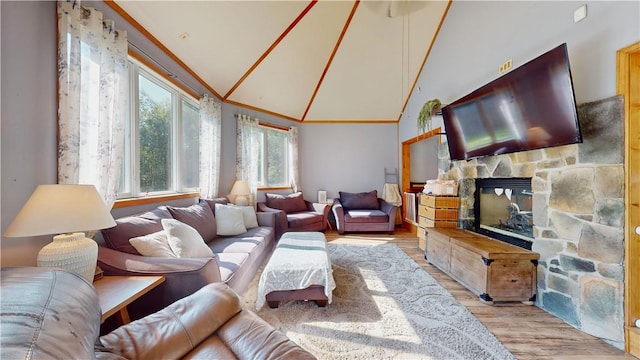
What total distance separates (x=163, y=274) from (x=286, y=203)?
3197 millimetres

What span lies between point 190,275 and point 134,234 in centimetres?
67

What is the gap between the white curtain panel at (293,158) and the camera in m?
5.32

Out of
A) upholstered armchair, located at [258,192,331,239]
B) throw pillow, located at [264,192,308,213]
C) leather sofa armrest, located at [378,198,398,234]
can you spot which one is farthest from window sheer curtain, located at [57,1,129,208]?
leather sofa armrest, located at [378,198,398,234]

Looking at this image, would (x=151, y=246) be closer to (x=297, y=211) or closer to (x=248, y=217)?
(x=248, y=217)

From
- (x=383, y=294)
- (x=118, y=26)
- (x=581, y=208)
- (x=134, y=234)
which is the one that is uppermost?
(x=118, y=26)

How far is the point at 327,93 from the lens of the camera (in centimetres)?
502

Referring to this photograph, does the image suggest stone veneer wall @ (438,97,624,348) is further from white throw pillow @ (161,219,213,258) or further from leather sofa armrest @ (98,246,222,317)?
white throw pillow @ (161,219,213,258)

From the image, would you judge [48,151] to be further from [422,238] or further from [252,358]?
[422,238]

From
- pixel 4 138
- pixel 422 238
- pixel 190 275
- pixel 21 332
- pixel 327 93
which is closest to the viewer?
→ pixel 21 332

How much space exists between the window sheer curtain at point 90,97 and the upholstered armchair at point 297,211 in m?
2.42

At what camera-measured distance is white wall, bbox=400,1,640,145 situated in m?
1.62

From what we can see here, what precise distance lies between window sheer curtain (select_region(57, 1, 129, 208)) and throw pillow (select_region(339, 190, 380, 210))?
3.99 m

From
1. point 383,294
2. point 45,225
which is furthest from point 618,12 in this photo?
point 45,225

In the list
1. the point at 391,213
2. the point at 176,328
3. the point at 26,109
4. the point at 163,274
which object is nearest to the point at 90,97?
the point at 26,109
